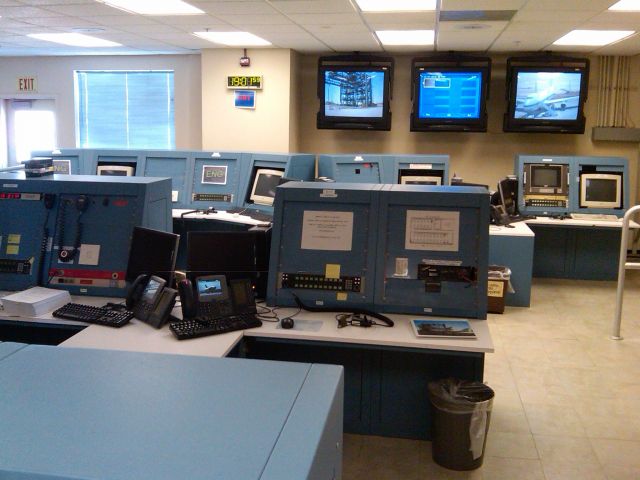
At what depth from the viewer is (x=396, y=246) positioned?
316 centimetres

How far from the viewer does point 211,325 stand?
284 centimetres

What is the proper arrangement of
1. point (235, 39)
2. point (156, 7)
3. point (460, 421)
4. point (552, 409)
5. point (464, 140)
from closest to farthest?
→ point (460, 421), point (552, 409), point (156, 7), point (235, 39), point (464, 140)

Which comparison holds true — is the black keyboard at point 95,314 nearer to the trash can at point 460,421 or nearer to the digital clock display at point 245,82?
the trash can at point 460,421

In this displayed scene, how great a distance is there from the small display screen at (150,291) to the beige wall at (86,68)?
18.8 feet

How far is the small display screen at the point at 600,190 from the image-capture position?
22.4 ft

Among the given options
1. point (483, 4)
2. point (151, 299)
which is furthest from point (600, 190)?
point (151, 299)

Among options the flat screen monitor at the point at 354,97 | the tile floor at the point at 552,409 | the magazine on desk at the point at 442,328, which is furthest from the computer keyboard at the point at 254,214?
the magazine on desk at the point at 442,328

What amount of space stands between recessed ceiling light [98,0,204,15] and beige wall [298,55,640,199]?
279cm

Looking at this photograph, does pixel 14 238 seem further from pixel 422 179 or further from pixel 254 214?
pixel 422 179

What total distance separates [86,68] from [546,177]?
6.28 metres

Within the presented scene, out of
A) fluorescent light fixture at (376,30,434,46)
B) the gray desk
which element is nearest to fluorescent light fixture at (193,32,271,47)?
fluorescent light fixture at (376,30,434,46)

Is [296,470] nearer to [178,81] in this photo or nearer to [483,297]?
[483,297]

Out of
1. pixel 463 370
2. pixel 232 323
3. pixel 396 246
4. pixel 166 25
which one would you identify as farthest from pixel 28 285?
pixel 166 25

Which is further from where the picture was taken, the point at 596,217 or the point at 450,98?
the point at 450,98
